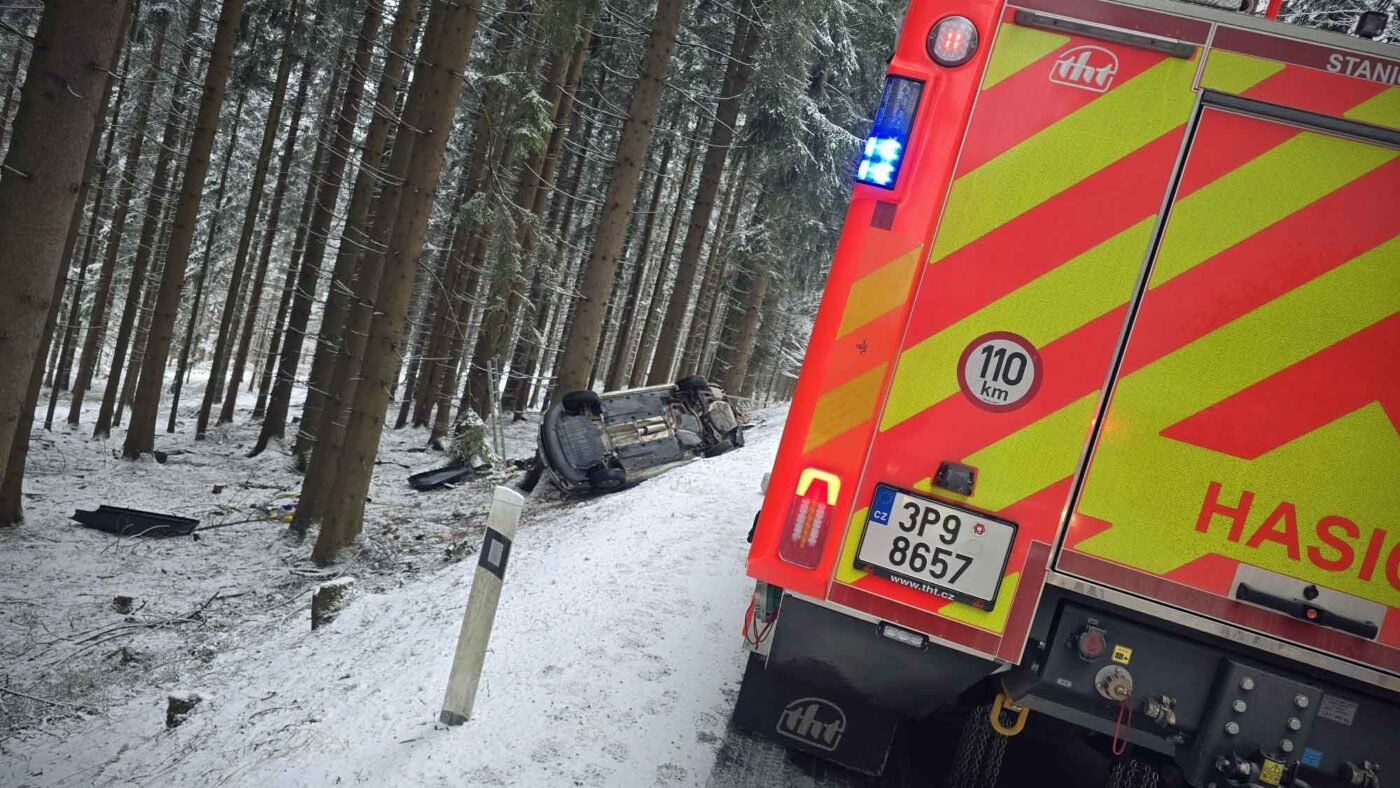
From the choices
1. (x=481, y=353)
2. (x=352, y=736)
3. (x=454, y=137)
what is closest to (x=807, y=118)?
(x=481, y=353)

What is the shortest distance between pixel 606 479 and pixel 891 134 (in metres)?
7.76

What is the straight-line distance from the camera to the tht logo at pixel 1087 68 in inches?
132

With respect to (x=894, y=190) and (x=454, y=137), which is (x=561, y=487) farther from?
(x=454, y=137)

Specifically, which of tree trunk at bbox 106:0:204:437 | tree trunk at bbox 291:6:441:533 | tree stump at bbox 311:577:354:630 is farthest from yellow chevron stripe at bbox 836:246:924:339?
tree trunk at bbox 106:0:204:437

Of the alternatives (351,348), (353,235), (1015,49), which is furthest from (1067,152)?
(353,235)

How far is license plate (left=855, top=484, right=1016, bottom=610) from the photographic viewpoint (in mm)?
3314

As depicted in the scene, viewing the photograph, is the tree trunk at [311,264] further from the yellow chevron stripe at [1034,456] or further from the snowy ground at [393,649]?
the yellow chevron stripe at [1034,456]

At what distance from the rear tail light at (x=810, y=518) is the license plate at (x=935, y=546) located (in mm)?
142

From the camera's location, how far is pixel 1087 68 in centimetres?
336

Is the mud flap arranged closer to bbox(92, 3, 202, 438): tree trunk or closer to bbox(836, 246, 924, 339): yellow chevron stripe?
bbox(836, 246, 924, 339): yellow chevron stripe

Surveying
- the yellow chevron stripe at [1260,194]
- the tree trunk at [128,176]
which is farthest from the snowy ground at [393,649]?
the tree trunk at [128,176]

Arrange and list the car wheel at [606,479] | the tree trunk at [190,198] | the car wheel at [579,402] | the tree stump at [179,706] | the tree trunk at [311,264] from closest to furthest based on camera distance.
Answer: the tree stump at [179,706]
the car wheel at [606,479]
the car wheel at [579,402]
the tree trunk at [190,198]
the tree trunk at [311,264]

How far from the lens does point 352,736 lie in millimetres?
4504

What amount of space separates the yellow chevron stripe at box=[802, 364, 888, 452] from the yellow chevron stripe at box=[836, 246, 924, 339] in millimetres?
191
